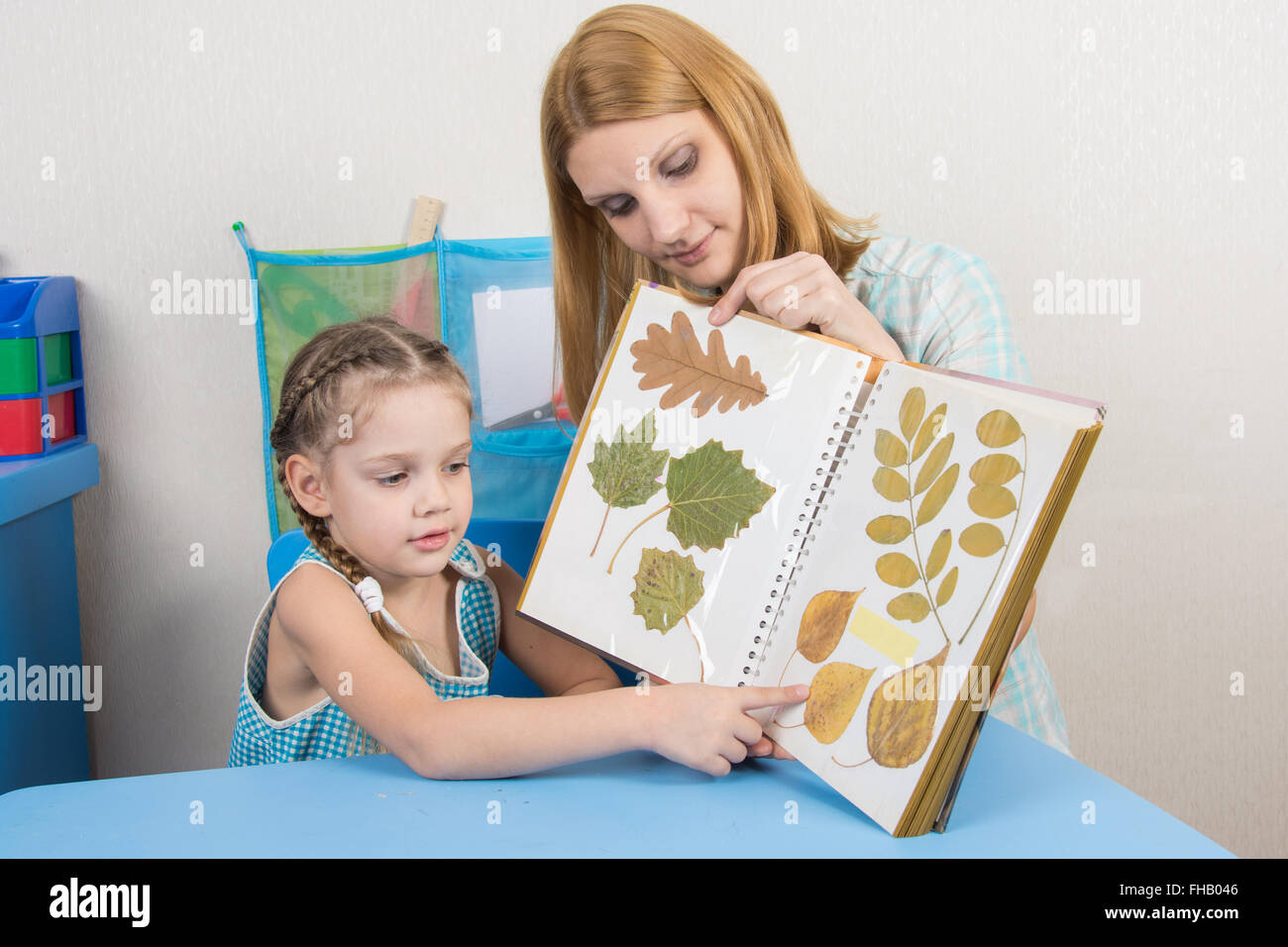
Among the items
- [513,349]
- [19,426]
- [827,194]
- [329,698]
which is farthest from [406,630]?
[827,194]

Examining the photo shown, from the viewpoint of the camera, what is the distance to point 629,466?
0.80 m

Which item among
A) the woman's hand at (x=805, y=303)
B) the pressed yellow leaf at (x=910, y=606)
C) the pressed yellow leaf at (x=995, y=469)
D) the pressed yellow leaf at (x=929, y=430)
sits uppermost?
the woman's hand at (x=805, y=303)

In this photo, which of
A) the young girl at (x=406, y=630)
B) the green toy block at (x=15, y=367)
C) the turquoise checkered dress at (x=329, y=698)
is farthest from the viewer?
the green toy block at (x=15, y=367)

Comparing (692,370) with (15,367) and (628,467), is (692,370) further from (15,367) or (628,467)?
(15,367)

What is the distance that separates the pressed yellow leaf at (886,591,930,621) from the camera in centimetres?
61

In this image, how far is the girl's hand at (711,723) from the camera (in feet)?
2.18

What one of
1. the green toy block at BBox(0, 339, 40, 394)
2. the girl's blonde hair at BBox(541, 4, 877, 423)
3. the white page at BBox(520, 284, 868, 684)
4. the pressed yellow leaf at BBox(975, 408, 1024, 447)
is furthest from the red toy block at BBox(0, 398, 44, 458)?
the pressed yellow leaf at BBox(975, 408, 1024, 447)

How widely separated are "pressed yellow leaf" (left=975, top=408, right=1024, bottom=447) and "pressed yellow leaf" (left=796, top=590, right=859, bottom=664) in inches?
4.9

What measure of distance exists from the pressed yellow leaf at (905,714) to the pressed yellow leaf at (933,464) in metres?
0.10

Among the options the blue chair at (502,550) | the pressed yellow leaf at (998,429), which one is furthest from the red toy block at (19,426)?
the pressed yellow leaf at (998,429)

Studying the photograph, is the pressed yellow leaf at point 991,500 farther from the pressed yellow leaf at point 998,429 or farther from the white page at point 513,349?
the white page at point 513,349

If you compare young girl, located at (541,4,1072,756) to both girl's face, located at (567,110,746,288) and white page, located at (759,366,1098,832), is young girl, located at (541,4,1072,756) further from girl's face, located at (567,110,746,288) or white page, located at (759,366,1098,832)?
white page, located at (759,366,1098,832)

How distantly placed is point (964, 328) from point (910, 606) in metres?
0.42
